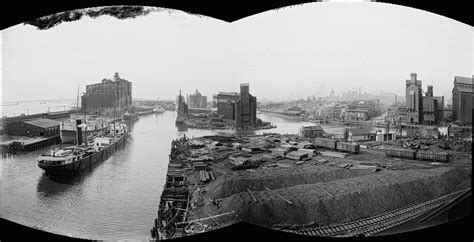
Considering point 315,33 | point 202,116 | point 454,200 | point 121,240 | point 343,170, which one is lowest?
point 121,240

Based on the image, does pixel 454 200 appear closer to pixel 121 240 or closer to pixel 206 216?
pixel 206 216

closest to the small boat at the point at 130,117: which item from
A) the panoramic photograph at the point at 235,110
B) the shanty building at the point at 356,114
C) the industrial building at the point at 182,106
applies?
the panoramic photograph at the point at 235,110

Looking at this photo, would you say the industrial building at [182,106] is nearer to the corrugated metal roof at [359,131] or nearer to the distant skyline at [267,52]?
the distant skyline at [267,52]

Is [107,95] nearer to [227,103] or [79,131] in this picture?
[79,131]

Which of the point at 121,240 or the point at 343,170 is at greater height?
the point at 343,170

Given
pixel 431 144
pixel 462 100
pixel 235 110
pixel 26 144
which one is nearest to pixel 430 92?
pixel 462 100

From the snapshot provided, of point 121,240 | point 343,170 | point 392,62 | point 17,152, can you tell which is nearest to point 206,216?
point 121,240
